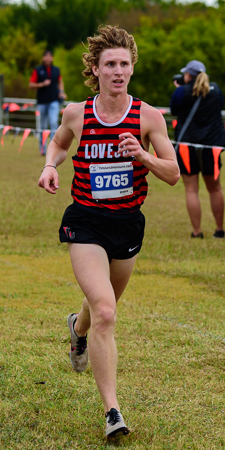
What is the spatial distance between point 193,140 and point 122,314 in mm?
3522

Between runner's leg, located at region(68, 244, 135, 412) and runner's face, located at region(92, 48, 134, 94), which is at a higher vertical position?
runner's face, located at region(92, 48, 134, 94)

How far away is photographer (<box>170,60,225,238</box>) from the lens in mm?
7797

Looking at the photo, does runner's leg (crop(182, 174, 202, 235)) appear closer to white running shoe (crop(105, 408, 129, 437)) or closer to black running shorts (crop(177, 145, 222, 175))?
black running shorts (crop(177, 145, 222, 175))

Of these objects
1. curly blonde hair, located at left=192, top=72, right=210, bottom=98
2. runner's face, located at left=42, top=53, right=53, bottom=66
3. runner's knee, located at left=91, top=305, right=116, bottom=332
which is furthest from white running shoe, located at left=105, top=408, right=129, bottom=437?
runner's face, located at left=42, top=53, right=53, bottom=66

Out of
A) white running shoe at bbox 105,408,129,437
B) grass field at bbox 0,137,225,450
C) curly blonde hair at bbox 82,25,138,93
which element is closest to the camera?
white running shoe at bbox 105,408,129,437

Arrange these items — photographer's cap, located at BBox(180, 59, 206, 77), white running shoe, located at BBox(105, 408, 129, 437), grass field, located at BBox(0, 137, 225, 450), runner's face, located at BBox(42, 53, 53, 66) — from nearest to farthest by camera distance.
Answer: white running shoe, located at BBox(105, 408, 129, 437) < grass field, located at BBox(0, 137, 225, 450) < photographer's cap, located at BBox(180, 59, 206, 77) < runner's face, located at BBox(42, 53, 53, 66)

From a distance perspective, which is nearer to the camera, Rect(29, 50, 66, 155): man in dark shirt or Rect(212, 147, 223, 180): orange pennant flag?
Rect(212, 147, 223, 180): orange pennant flag

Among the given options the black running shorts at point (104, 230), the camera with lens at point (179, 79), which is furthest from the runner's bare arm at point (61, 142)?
the camera with lens at point (179, 79)

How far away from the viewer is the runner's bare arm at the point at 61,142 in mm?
3523

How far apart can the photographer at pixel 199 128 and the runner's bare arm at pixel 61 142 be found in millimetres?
4260

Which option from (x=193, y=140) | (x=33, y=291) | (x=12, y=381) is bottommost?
(x=33, y=291)

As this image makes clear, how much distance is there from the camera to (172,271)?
6.81m

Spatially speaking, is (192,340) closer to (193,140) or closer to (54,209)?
(193,140)

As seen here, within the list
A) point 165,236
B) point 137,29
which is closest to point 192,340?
point 165,236
